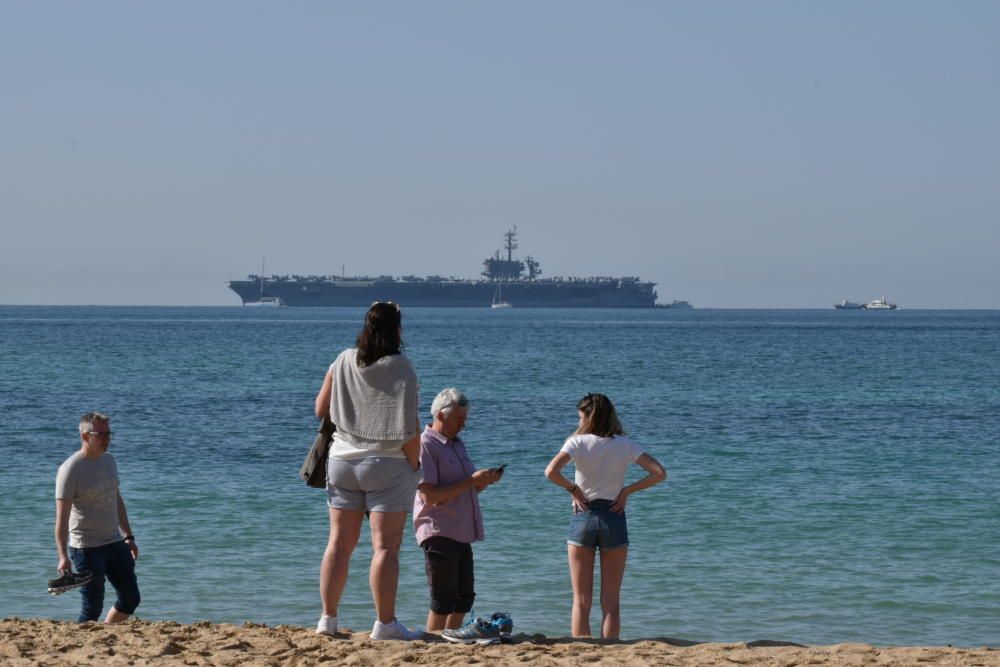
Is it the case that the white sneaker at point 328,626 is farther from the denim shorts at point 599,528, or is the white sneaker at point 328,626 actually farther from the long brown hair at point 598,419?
the long brown hair at point 598,419

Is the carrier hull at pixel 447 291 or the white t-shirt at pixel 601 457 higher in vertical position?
the carrier hull at pixel 447 291

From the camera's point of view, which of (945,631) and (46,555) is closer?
(945,631)

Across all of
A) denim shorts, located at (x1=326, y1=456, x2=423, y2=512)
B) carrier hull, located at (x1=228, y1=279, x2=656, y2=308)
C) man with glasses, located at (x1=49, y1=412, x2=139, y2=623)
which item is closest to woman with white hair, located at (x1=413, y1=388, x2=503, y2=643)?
denim shorts, located at (x1=326, y1=456, x2=423, y2=512)

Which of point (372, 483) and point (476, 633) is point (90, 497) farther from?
point (476, 633)

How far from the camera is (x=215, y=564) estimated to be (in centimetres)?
1093

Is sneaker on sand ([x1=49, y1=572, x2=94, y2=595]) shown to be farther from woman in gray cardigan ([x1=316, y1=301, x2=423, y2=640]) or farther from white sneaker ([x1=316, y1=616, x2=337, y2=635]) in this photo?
woman in gray cardigan ([x1=316, y1=301, x2=423, y2=640])

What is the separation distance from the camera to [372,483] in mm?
6277

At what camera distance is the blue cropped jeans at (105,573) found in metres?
6.86

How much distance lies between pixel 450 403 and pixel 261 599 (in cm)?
398

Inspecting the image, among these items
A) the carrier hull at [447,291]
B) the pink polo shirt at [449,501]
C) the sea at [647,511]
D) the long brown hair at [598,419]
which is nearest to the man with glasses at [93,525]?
the pink polo shirt at [449,501]

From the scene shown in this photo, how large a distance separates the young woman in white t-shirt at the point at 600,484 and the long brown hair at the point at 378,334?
1004 millimetres

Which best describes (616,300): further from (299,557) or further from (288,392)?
(299,557)

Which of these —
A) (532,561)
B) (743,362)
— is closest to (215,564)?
(532,561)

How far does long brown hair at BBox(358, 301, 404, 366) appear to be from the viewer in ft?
20.2
